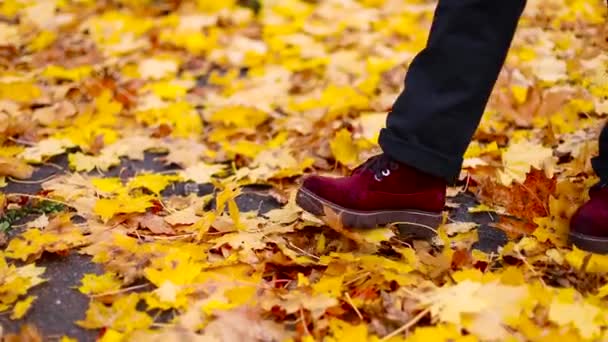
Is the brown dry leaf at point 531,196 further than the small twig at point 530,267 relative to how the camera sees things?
Yes

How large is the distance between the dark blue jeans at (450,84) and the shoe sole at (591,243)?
0.29m

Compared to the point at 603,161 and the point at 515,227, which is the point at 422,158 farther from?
the point at 603,161

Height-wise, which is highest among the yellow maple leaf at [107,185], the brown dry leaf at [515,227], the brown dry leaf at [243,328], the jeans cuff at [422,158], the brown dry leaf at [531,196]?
the jeans cuff at [422,158]

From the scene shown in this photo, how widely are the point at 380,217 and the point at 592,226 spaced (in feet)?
1.46

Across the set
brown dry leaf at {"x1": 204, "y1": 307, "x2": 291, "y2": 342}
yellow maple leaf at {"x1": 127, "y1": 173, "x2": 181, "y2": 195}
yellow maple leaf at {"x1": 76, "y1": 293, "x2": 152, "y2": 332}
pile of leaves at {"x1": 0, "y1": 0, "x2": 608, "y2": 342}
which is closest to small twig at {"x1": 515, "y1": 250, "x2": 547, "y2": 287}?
pile of leaves at {"x1": 0, "y1": 0, "x2": 608, "y2": 342}

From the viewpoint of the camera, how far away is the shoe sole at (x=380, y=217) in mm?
1539

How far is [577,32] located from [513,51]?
27cm

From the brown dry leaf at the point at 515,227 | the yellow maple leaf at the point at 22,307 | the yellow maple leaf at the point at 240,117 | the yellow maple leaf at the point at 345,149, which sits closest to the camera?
the yellow maple leaf at the point at 22,307

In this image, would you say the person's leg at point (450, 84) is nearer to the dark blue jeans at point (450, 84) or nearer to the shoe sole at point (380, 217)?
the dark blue jeans at point (450, 84)

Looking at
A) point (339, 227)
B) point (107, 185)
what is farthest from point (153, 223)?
point (339, 227)

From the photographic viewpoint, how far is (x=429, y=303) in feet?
4.29

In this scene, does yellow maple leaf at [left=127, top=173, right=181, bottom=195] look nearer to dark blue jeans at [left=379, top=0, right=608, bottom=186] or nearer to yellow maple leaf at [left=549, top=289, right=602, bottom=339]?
dark blue jeans at [left=379, top=0, right=608, bottom=186]

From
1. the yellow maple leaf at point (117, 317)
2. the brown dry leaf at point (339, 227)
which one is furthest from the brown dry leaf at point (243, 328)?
the brown dry leaf at point (339, 227)

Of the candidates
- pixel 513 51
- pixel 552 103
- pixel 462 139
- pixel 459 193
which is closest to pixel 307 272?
pixel 462 139
